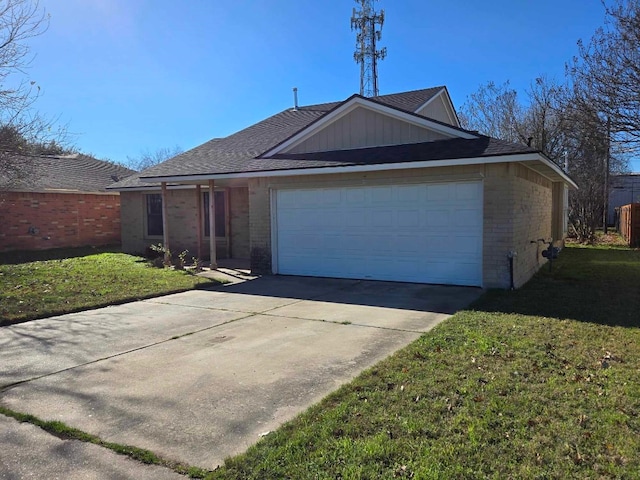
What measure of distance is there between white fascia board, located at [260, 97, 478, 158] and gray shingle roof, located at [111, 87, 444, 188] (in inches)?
7.3

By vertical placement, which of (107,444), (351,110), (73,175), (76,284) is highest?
(351,110)

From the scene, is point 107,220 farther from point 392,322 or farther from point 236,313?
point 392,322

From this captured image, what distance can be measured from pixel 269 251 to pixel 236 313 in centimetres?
445

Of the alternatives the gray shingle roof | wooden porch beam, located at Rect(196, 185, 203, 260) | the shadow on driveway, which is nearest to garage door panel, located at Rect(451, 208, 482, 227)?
the shadow on driveway

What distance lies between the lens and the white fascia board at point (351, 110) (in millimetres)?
10406

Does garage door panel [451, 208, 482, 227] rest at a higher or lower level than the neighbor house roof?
lower

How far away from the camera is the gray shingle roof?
12875mm

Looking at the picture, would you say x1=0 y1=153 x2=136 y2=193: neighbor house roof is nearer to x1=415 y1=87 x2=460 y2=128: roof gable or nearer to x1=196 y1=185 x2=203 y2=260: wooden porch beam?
x1=196 y1=185 x2=203 y2=260: wooden porch beam

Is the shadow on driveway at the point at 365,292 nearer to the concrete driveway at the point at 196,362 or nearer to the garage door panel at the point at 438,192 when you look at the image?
the concrete driveway at the point at 196,362

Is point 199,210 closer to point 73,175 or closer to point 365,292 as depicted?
point 365,292

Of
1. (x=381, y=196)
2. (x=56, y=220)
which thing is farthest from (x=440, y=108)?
(x=56, y=220)

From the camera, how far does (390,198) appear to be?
10438 mm

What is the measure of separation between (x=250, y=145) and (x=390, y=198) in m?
6.84

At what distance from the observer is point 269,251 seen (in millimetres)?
12211
